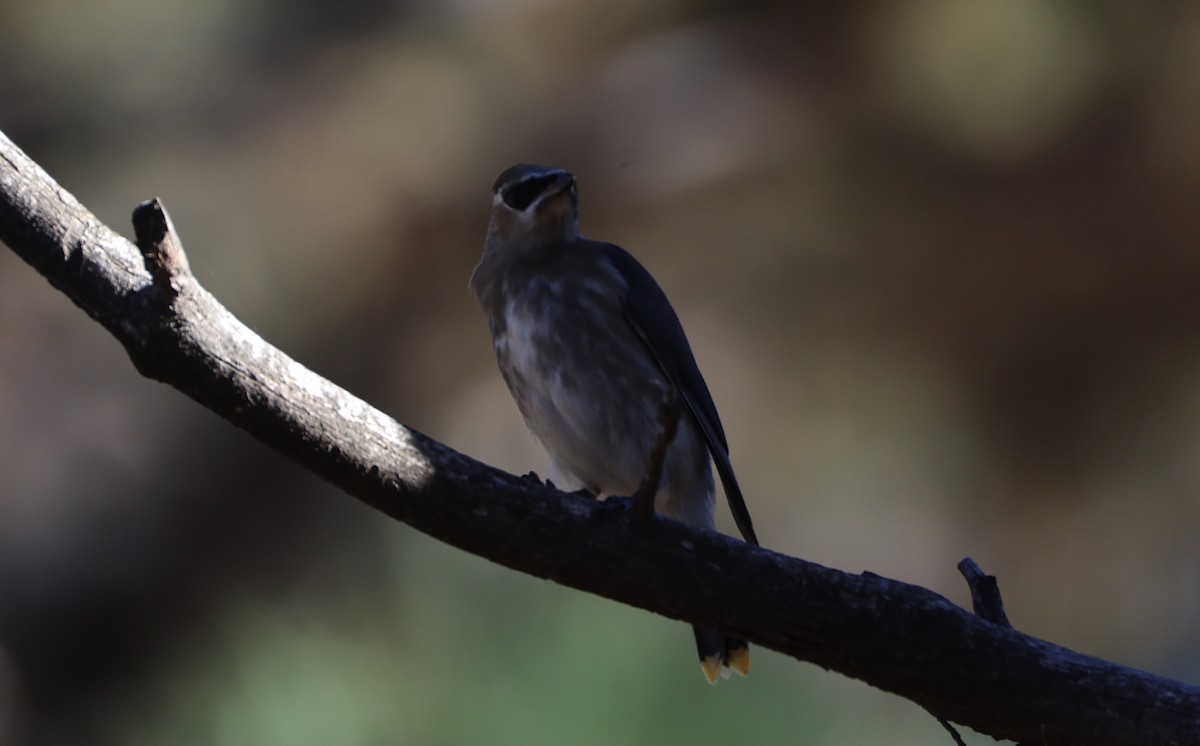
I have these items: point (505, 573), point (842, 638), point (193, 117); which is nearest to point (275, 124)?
point (193, 117)

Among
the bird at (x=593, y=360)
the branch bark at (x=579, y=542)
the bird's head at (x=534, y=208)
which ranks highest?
the bird's head at (x=534, y=208)

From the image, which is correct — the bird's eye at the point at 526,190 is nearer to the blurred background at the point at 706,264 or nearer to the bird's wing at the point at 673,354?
the bird's wing at the point at 673,354

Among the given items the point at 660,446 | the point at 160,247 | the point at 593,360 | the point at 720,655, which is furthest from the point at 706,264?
the point at 160,247

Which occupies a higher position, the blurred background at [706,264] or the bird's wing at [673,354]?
the blurred background at [706,264]

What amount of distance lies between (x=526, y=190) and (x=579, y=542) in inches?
49.8

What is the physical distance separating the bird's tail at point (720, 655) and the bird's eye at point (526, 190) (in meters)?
1.08

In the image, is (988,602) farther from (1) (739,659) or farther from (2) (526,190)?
(2) (526,190)

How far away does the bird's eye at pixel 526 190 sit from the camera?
10.2 ft

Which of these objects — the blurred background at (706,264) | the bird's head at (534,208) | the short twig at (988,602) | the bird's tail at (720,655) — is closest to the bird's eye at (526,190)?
the bird's head at (534,208)

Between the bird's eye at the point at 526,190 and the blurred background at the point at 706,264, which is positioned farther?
the blurred background at the point at 706,264

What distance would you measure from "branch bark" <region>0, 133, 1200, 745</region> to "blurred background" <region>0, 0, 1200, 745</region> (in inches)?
94.0

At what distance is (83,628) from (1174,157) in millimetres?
4420

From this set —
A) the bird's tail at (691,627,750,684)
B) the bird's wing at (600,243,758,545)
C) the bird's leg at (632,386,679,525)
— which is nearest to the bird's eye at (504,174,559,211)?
the bird's wing at (600,243,758,545)

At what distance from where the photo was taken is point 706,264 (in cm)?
550
